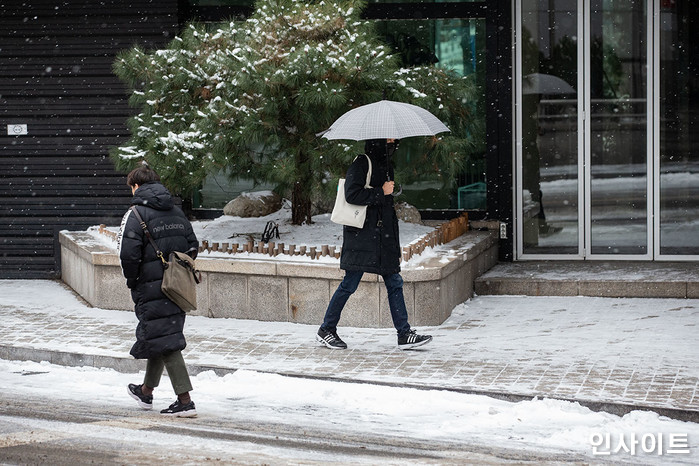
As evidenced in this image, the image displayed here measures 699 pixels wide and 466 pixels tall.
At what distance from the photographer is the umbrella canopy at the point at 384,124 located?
341 inches

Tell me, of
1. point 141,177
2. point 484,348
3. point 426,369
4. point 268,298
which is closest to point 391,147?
point 484,348

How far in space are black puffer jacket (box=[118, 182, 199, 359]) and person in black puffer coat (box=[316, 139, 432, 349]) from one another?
2.05m

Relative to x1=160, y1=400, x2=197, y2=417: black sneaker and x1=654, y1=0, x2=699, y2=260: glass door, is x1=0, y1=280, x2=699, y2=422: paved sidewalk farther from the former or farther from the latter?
x1=654, y1=0, x2=699, y2=260: glass door

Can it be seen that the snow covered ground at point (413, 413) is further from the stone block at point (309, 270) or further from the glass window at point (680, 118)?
the glass window at point (680, 118)

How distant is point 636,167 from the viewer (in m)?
12.7

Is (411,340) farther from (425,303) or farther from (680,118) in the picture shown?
(680,118)

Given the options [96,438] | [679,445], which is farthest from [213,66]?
[679,445]

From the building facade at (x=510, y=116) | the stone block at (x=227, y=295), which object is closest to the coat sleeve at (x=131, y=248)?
the stone block at (x=227, y=295)

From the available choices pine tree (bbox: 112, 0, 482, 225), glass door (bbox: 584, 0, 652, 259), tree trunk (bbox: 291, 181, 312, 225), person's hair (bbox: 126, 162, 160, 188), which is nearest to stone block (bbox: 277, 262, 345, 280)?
pine tree (bbox: 112, 0, 482, 225)

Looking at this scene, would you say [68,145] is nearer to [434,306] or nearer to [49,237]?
[49,237]

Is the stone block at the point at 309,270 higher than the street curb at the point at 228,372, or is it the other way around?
the stone block at the point at 309,270

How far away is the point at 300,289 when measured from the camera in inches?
400

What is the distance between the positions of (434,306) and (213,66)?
3.56 meters

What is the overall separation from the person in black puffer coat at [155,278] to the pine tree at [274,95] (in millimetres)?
3357
